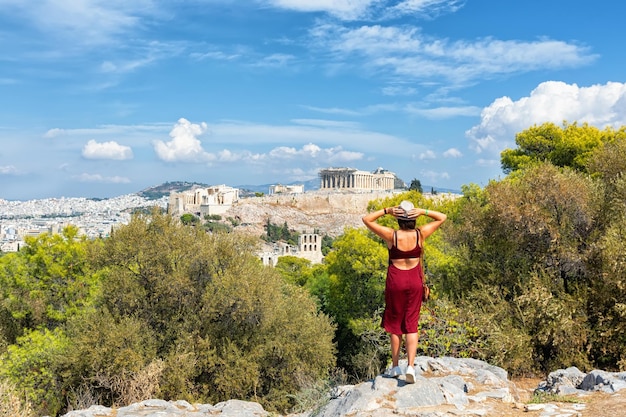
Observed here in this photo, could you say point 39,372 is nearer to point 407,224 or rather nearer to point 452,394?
point 452,394

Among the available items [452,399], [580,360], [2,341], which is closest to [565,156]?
[580,360]

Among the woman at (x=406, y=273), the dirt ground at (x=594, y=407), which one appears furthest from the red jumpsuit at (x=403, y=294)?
the dirt ground at (x=594, y=407)

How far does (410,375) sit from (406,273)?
1466mm

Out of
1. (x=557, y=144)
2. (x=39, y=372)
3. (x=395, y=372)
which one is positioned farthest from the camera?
(x=557, y=144)

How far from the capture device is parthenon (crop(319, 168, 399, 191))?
171m

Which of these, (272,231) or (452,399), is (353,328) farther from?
(272,231)

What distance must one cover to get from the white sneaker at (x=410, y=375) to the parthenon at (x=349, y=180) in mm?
159380

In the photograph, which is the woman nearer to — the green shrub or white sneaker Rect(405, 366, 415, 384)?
white sneaker Rect(405, 366, 415, 384)

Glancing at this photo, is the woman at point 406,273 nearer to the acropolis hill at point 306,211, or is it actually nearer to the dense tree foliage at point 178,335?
the dense tree foliage at point 178,335

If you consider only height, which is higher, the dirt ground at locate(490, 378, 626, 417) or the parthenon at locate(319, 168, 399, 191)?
the parthenon at locate(319, 168, 399, 191)

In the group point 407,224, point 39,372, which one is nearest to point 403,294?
point 407,224

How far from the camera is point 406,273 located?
7465 millimetres

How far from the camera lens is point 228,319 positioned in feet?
51.5

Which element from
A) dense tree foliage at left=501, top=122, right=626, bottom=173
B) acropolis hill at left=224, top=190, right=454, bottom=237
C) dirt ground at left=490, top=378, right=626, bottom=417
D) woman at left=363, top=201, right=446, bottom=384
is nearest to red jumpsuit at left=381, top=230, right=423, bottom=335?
woman at left=363, top=201, right=446, bottom=384
